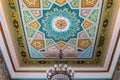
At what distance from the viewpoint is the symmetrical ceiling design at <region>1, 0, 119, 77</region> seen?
18.0 feet

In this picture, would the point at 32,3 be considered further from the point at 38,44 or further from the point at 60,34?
the point at 38,44

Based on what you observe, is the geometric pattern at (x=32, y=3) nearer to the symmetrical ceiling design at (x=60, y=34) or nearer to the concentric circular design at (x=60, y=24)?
the symmetrical ceiling design at (x=60, y=34)

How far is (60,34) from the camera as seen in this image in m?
6.37

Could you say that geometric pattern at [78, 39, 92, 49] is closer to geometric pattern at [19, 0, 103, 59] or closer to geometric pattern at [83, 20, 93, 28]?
geometric pattern at [19, 0, 103, 59]

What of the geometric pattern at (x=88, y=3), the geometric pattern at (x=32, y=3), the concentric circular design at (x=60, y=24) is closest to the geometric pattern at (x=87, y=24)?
the concentric circular design at (x=60, y=24)

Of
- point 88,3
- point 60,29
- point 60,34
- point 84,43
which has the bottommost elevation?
point 84,43

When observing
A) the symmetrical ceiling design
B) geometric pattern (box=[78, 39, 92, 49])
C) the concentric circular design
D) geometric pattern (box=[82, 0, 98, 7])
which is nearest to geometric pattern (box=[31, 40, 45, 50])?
the symmetrical ceiling design

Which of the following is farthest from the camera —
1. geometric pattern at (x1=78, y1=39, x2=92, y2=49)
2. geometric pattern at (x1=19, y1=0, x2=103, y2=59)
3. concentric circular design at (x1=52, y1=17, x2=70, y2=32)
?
geometric pattern at (x1=78, y1=39, x2=92, y2=49)

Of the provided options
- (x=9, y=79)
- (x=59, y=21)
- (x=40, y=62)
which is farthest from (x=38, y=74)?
(x=59, y=21)

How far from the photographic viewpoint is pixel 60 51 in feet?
23.4

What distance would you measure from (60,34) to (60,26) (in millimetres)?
354

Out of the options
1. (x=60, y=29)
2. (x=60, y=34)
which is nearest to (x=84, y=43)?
(x=60, y=34)

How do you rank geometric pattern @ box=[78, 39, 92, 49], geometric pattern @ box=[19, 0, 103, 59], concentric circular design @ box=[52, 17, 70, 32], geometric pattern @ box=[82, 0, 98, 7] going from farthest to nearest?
geometric pattern @ box=[78, 39, 92, 49], concentric circular design @ box=[52, 17, 70, 32], geometric pattern @ box=[19, 0, 103, 59], geometric pattern @ box=[82, 0, 98, 7]

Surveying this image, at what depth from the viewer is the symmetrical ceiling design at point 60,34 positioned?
549 cm
